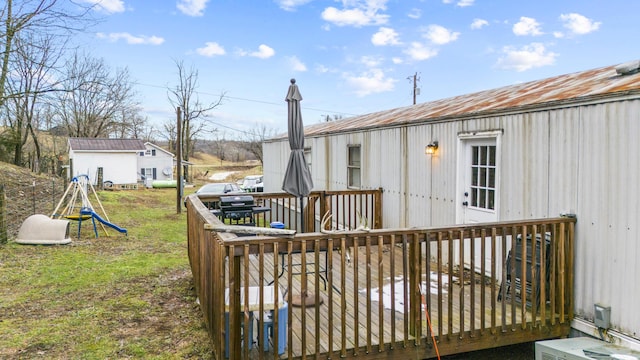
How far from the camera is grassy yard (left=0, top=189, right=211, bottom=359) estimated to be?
3.93 metres

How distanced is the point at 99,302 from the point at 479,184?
17.1 feet

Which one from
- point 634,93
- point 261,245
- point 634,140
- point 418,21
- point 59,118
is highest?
point 418,21

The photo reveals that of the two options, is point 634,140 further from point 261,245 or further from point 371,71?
point 371,71

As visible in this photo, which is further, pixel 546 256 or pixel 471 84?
pixel 471 84

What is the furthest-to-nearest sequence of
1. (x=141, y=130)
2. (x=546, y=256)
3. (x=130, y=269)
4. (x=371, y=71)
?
(x=141, y=130) → (x=371, y=71) → (x=130, y=269) → (x=546, y=256)

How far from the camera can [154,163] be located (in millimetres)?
33906

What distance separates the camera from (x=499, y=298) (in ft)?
14.3

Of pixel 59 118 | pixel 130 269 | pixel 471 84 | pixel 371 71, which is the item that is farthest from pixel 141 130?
pixel 130 269

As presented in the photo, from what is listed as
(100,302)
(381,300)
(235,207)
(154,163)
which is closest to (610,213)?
(381,300)

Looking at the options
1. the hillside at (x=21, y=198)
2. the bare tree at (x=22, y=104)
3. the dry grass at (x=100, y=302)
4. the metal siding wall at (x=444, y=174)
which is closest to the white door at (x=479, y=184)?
the metal siding wall at (x=444, y=174)

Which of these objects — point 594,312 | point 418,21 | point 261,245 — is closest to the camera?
point 261,245

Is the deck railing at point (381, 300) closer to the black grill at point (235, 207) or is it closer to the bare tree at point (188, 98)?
the black grill at point (235, 207)

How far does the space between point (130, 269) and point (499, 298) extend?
579 cm

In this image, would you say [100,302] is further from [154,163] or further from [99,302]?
[154,163]
